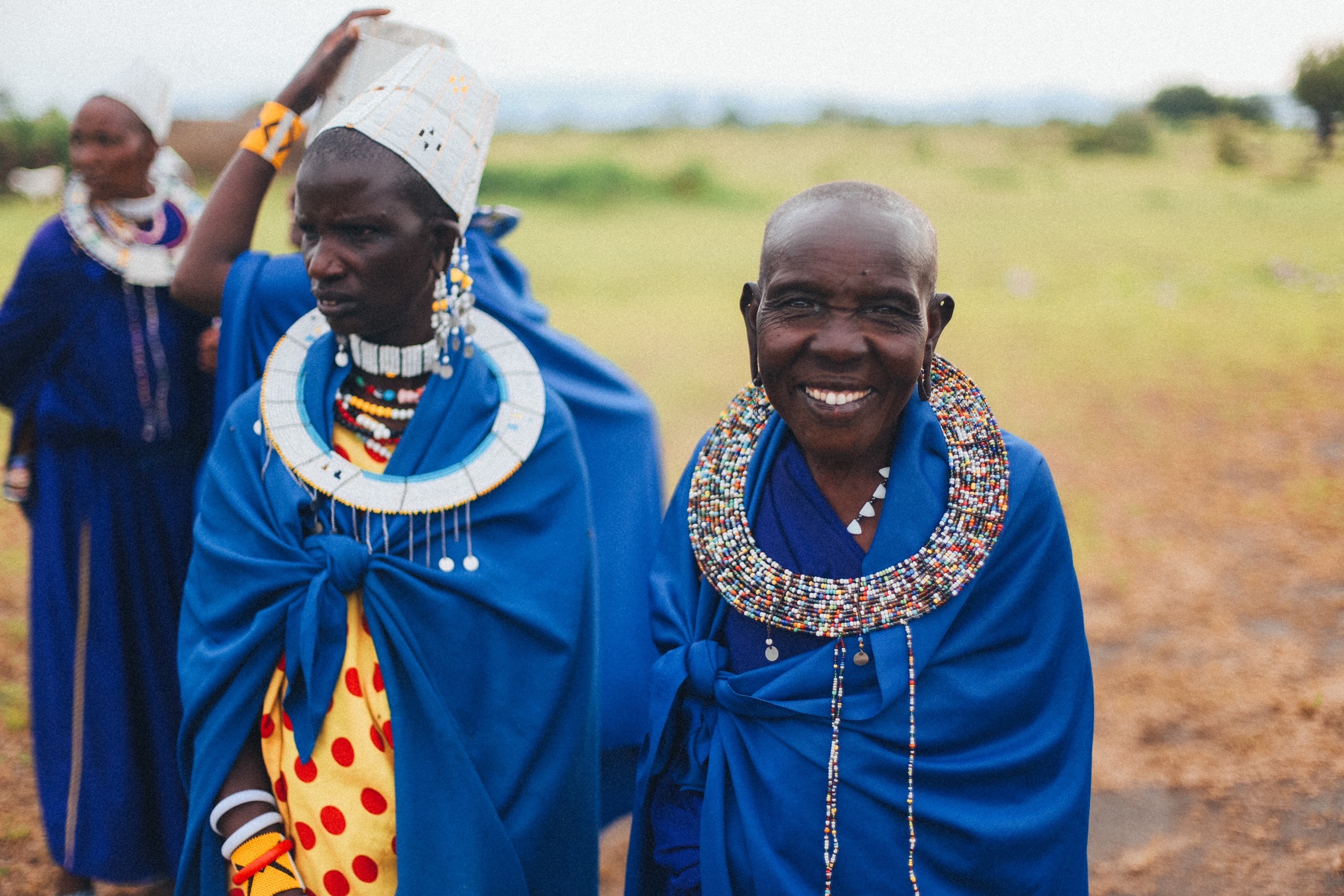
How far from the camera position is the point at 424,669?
219 cm

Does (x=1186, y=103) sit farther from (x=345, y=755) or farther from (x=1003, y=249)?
(x=345, y=755)

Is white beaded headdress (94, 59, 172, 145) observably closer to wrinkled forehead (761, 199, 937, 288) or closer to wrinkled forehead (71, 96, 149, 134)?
wrinkled forehead (71, 96, 149, 134)

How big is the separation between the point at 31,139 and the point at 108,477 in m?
12.2

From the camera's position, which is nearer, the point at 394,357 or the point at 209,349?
the point at 394,357

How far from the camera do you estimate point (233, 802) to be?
2146 millimetres

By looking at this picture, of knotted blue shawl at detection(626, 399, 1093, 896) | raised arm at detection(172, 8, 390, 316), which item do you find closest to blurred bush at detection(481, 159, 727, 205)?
raised arm at detection(172, 8, 390, 316)

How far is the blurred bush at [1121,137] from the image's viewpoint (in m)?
18.1

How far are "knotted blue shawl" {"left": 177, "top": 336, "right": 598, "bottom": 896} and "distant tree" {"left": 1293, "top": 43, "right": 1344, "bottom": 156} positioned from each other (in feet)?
13.4

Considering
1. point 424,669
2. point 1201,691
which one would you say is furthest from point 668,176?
point 424,669

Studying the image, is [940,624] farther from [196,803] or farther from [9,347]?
[9,347]

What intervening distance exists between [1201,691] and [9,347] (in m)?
4.87

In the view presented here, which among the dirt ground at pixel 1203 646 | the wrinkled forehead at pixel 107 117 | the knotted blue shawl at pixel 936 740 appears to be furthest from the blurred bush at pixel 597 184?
the knotted blue shawl at pixel 936 740

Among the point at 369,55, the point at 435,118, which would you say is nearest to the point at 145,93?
the point at 369,55

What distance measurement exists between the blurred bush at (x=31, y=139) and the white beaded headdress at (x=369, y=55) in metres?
11.7
